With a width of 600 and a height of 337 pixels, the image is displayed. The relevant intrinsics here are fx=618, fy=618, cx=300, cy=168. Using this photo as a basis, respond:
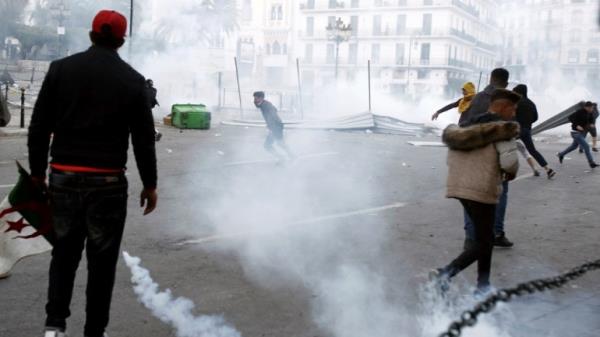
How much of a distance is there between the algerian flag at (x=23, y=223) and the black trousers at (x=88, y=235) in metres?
0.25

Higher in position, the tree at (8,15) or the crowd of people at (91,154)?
the tree at (8,15)

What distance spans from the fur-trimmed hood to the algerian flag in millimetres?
2661

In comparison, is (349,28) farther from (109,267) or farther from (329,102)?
(109,267)

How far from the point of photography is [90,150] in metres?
3.10

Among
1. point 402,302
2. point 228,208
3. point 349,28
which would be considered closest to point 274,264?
point 402,302

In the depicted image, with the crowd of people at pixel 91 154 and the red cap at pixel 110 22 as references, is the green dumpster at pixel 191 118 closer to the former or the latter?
the crowd of people at pixel 91 154

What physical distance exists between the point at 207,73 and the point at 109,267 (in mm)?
33650

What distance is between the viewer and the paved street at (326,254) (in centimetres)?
396

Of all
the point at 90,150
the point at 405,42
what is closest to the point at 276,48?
the point at 405,42

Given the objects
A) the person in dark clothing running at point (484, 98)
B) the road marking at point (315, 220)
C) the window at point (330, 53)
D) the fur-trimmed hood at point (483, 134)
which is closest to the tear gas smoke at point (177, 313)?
the road marking at point (315, 220)

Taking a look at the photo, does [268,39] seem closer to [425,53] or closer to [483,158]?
[425,53]

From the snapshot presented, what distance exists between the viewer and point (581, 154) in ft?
55.5

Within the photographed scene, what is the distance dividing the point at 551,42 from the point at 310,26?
15092mm

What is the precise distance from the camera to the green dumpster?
21109 mm
